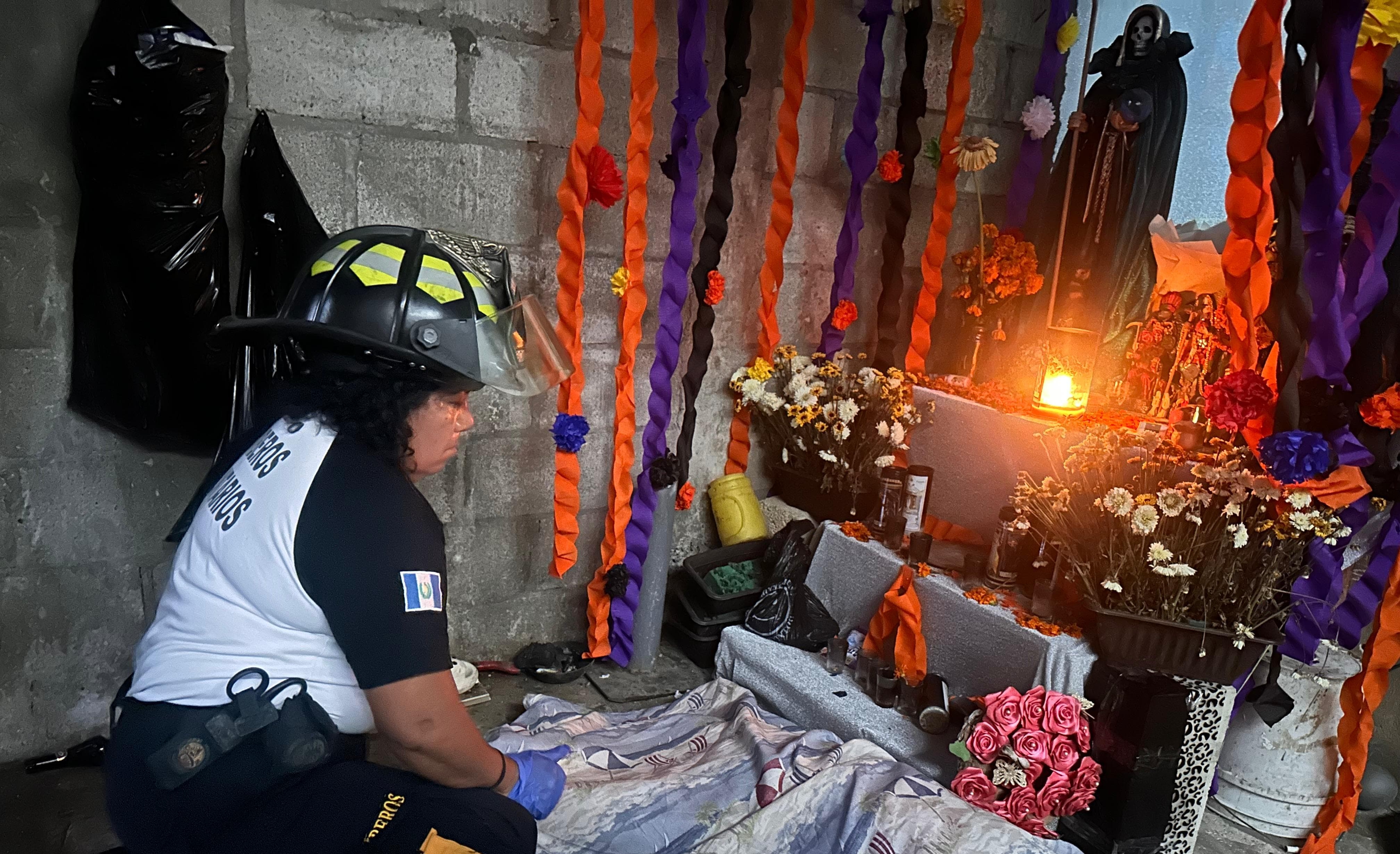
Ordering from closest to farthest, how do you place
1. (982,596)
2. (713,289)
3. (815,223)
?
(982,596) → (713,289) → (815,223)

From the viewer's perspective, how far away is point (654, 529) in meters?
3.18

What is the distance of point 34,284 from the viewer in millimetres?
2307

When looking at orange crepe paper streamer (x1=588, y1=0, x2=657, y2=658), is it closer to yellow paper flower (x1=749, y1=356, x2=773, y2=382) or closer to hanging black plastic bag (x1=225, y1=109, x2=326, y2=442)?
yellow paper flower (x1=749, y1=356, x2=773, y2=382)

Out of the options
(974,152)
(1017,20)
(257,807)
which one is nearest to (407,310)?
(257,807)

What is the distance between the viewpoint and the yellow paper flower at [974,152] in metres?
3.28

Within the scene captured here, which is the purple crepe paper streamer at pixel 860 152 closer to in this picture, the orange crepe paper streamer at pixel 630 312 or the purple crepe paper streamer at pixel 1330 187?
the orange crepe paper streamer at pixel 630 312

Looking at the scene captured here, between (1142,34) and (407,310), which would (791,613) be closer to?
(407,310)

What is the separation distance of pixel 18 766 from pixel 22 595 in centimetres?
51

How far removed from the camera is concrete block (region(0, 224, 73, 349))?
227 cm

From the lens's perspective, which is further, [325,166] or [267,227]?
[325,166]

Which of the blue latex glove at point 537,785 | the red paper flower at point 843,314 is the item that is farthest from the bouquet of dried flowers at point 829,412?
the blue latex glove at point 537,785

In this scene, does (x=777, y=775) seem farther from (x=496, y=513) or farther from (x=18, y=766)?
(x=18, y=766)

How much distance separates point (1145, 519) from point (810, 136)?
195cm

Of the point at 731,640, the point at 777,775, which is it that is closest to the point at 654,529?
the point at 731,640
